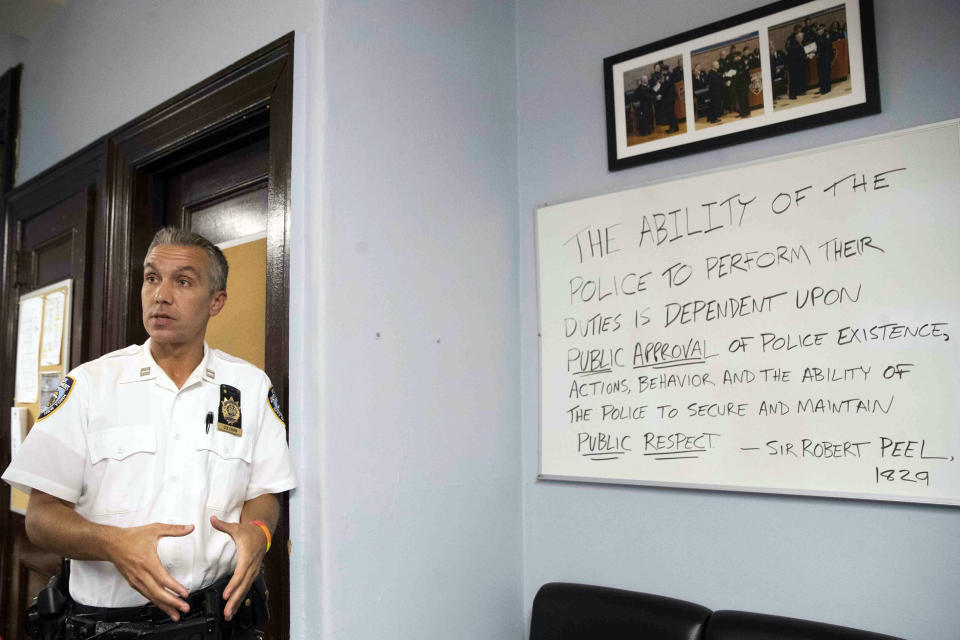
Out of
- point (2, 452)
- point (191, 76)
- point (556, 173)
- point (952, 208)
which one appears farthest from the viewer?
point (2, 452)

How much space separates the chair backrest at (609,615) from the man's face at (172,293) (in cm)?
116

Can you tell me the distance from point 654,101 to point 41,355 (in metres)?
1.98

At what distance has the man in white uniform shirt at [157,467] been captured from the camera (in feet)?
3.27

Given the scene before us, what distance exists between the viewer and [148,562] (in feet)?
3.14

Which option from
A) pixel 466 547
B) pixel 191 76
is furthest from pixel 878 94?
pixel 191 76

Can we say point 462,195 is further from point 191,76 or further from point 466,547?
point 466,547

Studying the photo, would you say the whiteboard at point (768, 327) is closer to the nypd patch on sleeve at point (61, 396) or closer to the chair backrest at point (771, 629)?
the chair backrest at point (771, 629)

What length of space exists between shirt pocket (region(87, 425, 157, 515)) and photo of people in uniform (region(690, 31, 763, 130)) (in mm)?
1521

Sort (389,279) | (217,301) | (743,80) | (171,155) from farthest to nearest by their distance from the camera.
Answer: (171,155), (743,80), (389,279), (217,301)

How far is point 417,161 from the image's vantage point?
5.23ft

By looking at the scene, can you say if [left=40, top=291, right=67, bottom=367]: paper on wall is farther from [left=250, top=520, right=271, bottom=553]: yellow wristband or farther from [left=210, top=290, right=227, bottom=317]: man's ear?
[left=250, top=520, right=271, bottom=553]: yellow wristband

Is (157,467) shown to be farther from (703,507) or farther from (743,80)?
(743,80)

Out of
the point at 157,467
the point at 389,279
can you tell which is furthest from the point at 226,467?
the point at 389,279

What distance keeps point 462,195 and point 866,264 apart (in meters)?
1.03
